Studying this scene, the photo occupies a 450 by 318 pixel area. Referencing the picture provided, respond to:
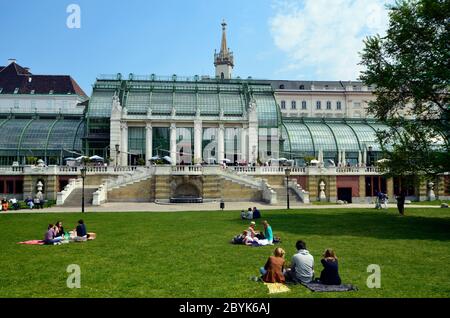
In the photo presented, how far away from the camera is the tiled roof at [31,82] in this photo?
11525 centimetres

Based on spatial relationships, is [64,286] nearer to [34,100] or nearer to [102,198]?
[102,198]

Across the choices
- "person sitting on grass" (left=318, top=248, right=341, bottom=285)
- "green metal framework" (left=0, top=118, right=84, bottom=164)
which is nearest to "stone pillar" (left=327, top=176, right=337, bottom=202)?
"green metal framework" (left=0, top=118, right=84, bottom=164)

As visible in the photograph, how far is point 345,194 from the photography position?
66.7 m

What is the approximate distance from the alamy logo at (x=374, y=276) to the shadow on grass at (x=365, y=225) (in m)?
9.45

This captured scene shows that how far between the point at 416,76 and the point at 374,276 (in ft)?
71.1

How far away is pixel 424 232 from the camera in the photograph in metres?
28.5

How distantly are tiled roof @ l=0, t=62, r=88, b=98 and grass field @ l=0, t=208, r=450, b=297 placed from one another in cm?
9024

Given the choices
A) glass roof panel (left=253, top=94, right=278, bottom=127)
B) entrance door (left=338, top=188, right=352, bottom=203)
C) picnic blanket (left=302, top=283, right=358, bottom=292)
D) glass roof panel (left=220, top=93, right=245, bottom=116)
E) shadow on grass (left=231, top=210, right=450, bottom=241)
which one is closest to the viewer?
picnic blanket (left=302, top=283, right=358, bottom=292)

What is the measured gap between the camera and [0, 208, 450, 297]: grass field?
14.3 meters

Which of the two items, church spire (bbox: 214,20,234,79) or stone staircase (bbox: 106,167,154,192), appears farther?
church spire (bbox: 214,20,234,79)

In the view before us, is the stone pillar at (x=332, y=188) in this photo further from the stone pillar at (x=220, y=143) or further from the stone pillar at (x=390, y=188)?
the stone pillar at (x=220, y=143)

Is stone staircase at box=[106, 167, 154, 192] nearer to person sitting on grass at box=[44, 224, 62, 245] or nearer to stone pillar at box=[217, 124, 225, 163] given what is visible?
stone pillar at box=[217, 124, 225, 163]
